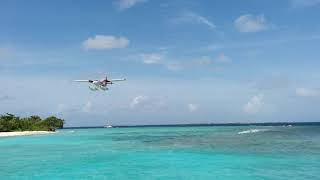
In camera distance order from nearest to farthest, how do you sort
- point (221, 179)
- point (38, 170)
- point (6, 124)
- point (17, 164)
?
point (221, 179)
point (38, 170)
point (17, 164)
point (6, 124)

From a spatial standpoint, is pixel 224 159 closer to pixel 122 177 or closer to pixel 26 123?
pixel 122 177

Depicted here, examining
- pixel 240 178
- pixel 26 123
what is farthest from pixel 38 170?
pixel 26 123

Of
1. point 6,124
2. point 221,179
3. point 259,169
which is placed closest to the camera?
point 221,179

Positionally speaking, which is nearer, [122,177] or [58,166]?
[122,177]
